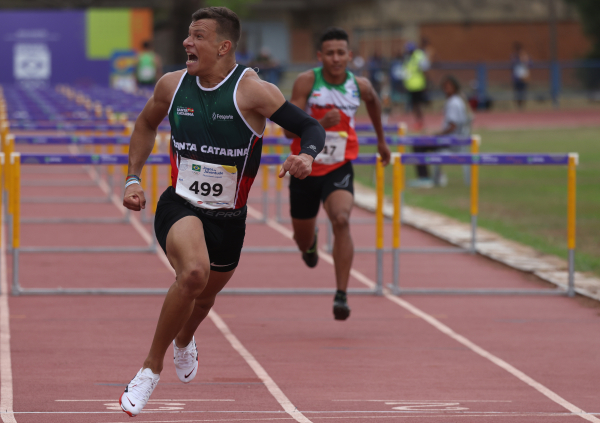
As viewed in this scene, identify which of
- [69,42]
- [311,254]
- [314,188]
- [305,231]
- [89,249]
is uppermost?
[69,42]

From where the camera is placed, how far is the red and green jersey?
8.41m

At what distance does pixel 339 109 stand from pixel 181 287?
3.44 meters

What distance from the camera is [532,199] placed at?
1645 centimetres

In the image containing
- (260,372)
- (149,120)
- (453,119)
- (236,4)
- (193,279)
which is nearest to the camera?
(193,279)

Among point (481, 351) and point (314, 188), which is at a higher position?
point (314, 188)

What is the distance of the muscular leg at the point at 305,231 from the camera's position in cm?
883

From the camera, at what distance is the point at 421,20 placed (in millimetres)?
49531

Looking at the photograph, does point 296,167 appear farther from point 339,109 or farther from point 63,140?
point 63,140

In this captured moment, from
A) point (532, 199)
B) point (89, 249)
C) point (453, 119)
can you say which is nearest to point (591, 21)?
point (453, 119)

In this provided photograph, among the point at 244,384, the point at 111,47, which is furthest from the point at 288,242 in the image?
the point at 111,47

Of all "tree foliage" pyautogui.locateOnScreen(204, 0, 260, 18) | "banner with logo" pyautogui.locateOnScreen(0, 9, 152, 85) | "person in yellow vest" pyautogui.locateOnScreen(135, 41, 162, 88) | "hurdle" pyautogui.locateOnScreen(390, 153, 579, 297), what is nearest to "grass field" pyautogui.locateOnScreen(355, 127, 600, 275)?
"hurdle" pyautogui.locateOnScreen(390, 153, 579, 297)

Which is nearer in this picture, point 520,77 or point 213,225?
point 213,225

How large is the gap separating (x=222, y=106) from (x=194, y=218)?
0.56m

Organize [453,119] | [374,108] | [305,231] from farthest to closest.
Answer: [453,119], [305,231], [374,108]
